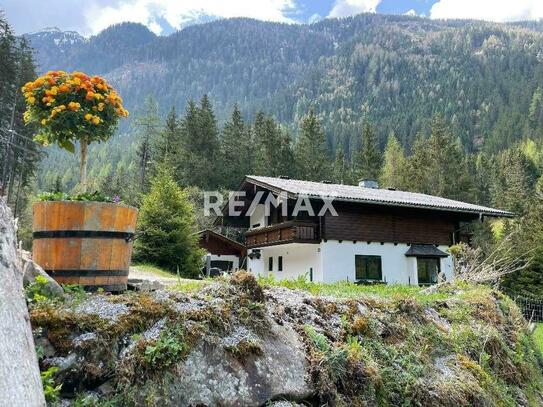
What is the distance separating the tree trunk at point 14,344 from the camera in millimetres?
1771

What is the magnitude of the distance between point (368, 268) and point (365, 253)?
0.71 m

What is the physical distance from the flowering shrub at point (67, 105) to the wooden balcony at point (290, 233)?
1519 centimetres

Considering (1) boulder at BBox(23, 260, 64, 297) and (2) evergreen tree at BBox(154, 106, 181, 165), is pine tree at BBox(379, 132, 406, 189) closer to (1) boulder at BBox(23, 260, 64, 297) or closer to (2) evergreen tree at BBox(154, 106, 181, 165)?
(2) evergreen tree at BBox(154, 106, 181, 165)

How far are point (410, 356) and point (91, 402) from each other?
9.23 ft

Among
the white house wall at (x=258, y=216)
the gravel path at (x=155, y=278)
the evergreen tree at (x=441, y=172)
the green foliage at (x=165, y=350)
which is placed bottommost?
the green foliage at (x=165, y=350)

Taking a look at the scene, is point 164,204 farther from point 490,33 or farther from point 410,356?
point 490,33

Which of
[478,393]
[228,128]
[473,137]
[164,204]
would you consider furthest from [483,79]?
[478,393]

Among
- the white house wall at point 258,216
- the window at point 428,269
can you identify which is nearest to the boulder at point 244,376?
the window at point 428,269

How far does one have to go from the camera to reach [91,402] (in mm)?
2629

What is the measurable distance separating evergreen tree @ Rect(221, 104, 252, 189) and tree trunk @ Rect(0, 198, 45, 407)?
132ft

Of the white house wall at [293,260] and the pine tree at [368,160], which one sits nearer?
the white house wall at [293,260]

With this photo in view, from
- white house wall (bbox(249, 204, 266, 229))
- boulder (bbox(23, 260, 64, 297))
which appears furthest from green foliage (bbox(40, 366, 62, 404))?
white house wall (bbox(249, 204, 266, 229))

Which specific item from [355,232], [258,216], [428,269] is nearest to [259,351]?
[355,232]

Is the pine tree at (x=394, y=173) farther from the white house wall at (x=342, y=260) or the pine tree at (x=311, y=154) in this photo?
the white house wall at (x=342, y=260)
